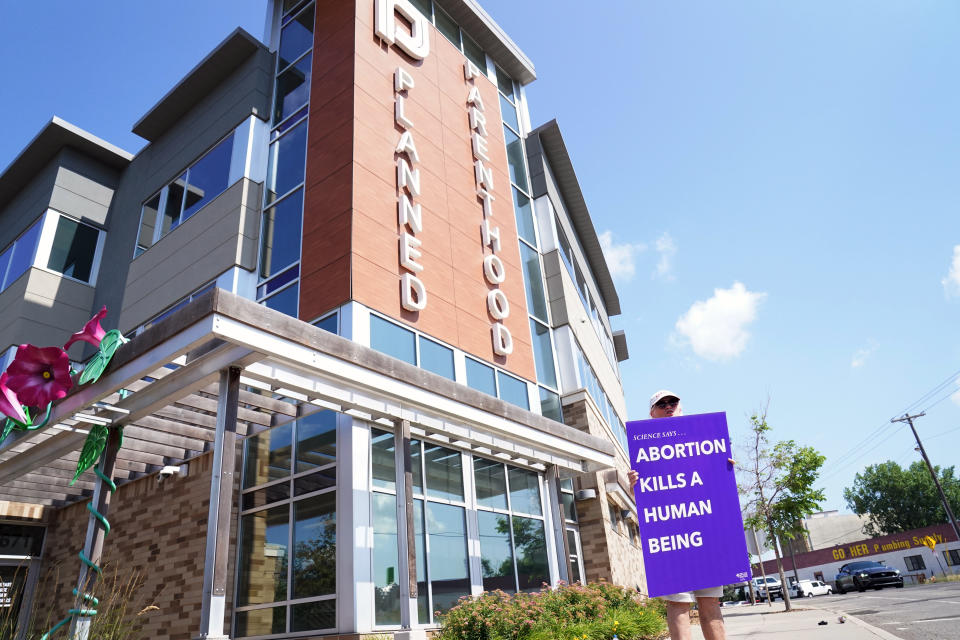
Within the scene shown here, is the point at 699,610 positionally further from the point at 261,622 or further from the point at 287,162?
the point at 287,162

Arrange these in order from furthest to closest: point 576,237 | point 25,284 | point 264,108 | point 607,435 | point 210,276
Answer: point 576,237
point 607,435
point 25,284
point 264,108
point 210,276

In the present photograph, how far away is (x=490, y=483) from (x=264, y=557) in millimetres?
4648

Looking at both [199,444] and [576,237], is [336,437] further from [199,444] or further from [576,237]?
[576,237]

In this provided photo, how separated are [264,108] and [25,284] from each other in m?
9.13

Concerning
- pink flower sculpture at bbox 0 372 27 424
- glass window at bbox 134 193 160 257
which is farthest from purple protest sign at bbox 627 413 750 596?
glass window at bbox 134 193 160 257

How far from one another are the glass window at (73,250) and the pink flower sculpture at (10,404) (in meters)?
13.4

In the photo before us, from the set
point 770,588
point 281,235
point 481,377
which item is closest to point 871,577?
point 770,588

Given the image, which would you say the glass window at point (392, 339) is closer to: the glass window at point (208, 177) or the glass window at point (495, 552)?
the glass window at point (495, 552)

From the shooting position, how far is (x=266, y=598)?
1015cm

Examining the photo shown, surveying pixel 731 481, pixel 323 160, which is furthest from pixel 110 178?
pixel 731 481

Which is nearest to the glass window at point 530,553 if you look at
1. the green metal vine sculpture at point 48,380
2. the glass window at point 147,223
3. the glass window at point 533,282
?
the glass window at point 533,282

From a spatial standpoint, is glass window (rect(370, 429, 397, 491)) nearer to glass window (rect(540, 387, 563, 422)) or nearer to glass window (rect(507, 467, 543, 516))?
glass window (rect(507, 467, 543, 516))

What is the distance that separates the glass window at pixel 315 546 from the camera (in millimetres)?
9703

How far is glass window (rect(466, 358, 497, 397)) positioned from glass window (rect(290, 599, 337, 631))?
18.6 ft
